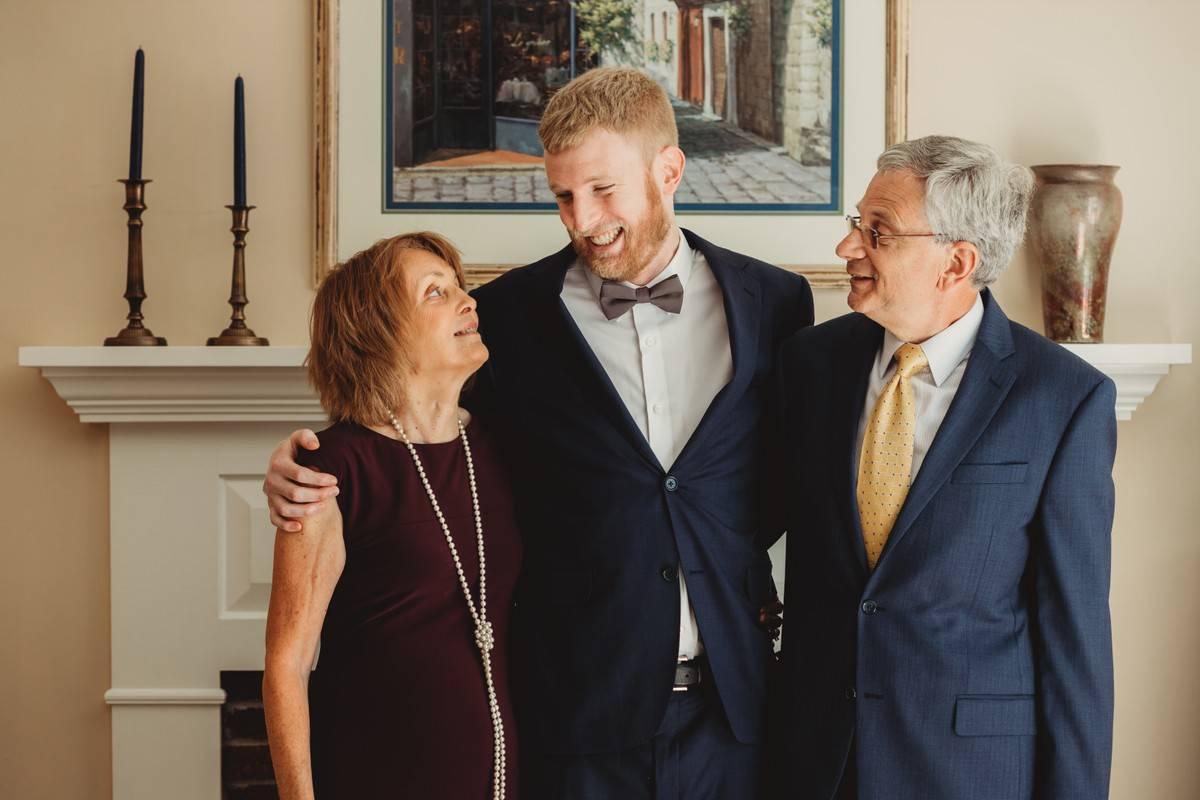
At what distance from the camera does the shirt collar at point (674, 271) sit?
190cm

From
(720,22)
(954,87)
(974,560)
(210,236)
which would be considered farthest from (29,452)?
(954,87)

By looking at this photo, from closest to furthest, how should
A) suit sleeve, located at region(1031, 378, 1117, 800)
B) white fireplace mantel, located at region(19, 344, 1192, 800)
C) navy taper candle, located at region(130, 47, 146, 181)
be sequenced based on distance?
suit sleeve, located at region(1031, 378, 1117, 800) → navy taper candle, located at region(130, 47, 146, 181) → white fireplace mantel, located at region(19, 344, 1192, 800)

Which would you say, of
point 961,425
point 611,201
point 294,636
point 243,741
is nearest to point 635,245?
point 611,201

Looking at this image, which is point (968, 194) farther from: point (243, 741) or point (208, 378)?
point (243, 741)

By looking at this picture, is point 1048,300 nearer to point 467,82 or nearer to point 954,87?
point 954,87

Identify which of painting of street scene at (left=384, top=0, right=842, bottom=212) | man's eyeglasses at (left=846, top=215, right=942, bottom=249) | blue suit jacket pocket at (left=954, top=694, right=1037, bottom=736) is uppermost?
painting of street scene at (left=384, top=0, right=842, bottom=212)

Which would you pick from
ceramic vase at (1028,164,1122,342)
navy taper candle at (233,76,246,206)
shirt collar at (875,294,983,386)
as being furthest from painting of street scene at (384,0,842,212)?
shirt collar at (875,294,983,386)

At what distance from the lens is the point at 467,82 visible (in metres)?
2.67

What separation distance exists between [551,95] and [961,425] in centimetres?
142

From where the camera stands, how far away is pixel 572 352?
1.82 m

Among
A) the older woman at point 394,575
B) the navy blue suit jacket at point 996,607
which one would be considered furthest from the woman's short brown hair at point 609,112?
the navy blue suit jacket at point 996,607

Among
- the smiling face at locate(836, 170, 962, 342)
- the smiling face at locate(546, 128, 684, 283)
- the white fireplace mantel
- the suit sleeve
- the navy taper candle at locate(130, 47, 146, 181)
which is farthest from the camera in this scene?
the white fireplace mantel

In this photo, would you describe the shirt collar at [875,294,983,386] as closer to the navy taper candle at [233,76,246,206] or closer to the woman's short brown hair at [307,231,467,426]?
the woman's short brown hair at [307,231,467,426]

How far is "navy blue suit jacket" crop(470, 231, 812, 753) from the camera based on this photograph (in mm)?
1728
